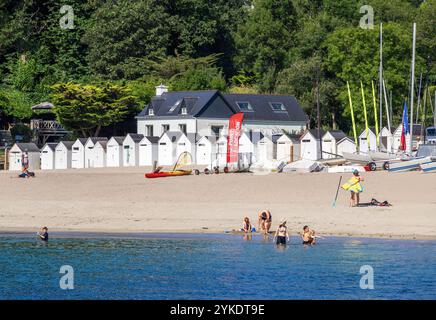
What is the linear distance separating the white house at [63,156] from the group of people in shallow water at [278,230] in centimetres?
4789

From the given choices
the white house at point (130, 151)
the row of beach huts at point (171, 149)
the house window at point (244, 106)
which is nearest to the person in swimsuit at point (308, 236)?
the row of beach huts at point (171, 149)

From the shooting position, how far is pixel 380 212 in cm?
5075

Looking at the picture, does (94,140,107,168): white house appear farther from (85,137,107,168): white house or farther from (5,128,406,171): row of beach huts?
(85,137,107,168): white house

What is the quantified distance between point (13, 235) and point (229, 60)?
80481 millimetres

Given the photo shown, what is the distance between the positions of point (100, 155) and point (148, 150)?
482cm

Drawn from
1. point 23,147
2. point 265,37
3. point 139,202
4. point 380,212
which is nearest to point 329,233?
point 380,212

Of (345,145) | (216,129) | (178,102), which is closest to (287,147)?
(345,145)

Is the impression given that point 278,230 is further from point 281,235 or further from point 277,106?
point 277,106

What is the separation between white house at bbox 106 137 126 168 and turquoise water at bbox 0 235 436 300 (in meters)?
45.2

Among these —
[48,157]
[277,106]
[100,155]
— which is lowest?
[48,157]

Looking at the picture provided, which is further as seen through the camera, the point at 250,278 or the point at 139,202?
the point at 139,202

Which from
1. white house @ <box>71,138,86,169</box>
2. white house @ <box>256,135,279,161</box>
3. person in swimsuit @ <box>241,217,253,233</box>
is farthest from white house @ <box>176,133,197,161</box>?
person in swimsuit @ <box>241,217,253,233</box>

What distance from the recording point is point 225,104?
333 ft

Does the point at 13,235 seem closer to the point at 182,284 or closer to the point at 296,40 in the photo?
the point at 182,284
